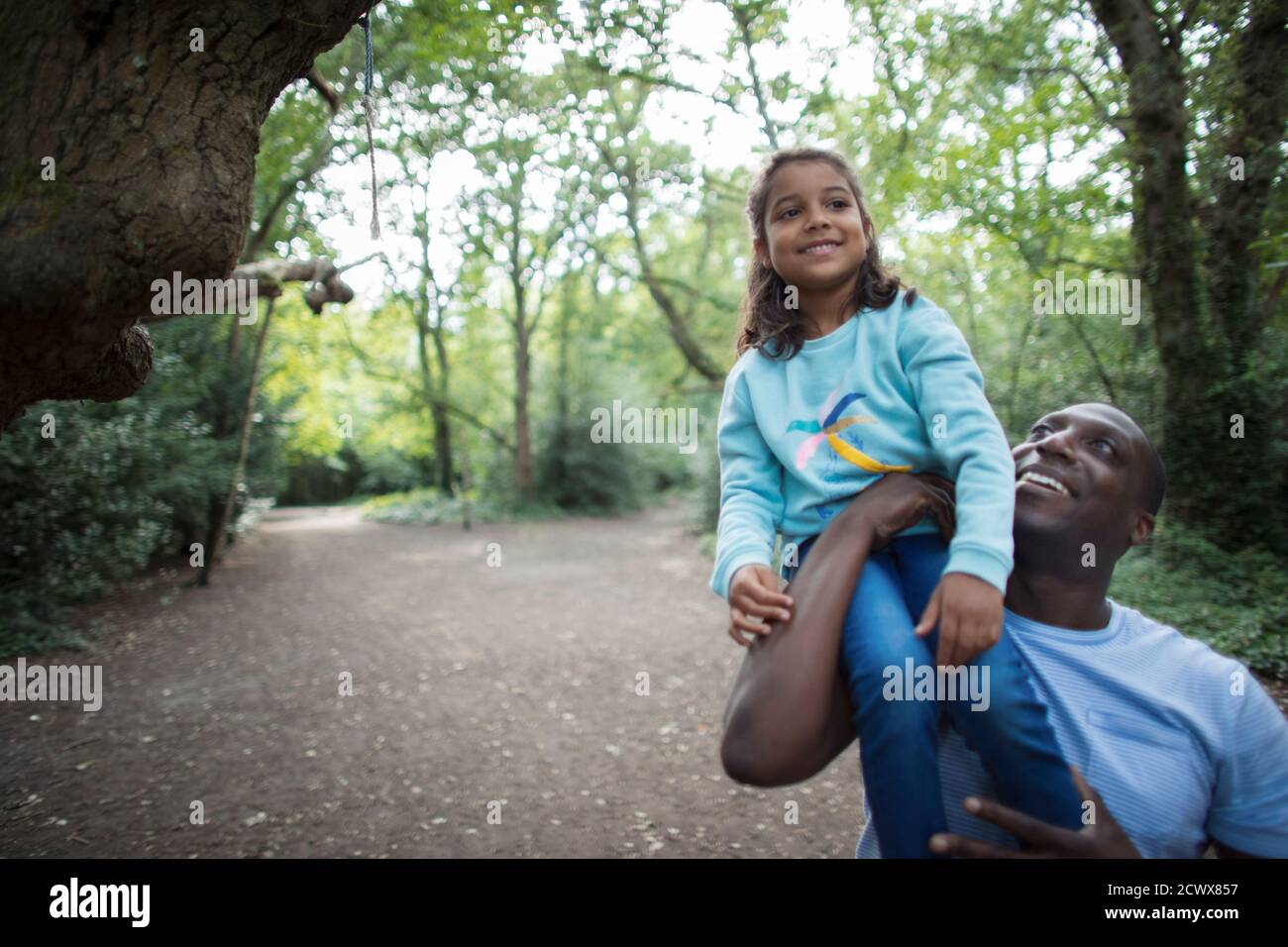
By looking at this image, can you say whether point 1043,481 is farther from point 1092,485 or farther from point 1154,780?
point 1154,780

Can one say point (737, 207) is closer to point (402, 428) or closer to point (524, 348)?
point (524, 348)

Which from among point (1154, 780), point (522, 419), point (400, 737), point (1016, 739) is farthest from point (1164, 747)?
point (522, 419)

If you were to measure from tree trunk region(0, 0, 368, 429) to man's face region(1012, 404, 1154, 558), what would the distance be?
7.20 ft

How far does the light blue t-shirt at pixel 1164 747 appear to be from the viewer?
1471mm

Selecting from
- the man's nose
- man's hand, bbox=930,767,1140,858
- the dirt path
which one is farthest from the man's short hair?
the dirt path

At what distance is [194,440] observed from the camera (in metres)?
11.0

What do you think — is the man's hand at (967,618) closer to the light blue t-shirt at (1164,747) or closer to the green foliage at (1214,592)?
the light blue t-shirt at (1164,747)

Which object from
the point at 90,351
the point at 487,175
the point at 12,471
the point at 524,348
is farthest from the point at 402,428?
the point at 90,351

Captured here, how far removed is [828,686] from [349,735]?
18.8 feet

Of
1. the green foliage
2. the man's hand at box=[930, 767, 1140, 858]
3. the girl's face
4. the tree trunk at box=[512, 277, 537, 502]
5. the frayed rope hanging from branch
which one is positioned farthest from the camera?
the tree trunk at box=[512, 277, 537, 502]

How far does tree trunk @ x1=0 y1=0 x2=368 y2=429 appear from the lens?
6.22ft

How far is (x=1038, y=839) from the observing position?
4.47 ft

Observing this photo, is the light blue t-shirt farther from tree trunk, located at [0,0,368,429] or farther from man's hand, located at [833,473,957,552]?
tree trunk, located at [0,0,368,429]
